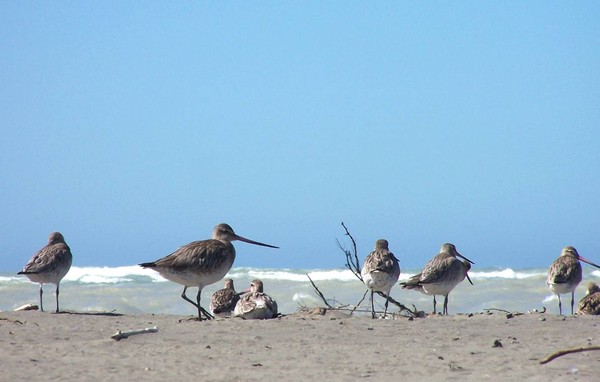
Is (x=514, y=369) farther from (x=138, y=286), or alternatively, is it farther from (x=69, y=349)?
(x=138, y=286)

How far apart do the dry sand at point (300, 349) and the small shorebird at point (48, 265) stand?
210 centimetres

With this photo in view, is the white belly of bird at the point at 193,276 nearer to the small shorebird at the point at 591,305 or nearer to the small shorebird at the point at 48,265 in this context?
the small shorebird at the point at 48,265

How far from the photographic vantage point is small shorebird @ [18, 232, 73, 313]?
14242 millimetres

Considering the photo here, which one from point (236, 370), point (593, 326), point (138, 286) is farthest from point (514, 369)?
point (138, 286)

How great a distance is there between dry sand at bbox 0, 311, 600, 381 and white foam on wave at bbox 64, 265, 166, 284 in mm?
18562

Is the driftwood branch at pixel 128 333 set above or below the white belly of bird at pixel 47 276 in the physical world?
below

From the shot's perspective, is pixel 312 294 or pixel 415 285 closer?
pixel 415 285

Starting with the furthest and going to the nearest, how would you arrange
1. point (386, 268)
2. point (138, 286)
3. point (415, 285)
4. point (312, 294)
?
point (138, 286) → point (312, 294) → point (415, 285) → point (386, 268)

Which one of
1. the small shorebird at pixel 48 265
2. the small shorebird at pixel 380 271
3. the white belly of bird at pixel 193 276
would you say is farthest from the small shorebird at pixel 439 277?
the small shorebird at pixel 48 265

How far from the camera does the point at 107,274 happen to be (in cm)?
3281

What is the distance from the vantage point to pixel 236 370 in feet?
28.6

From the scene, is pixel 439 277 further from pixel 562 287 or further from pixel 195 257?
pixel 195 257

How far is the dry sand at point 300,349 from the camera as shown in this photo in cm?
856

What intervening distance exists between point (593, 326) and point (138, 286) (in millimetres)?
17206
